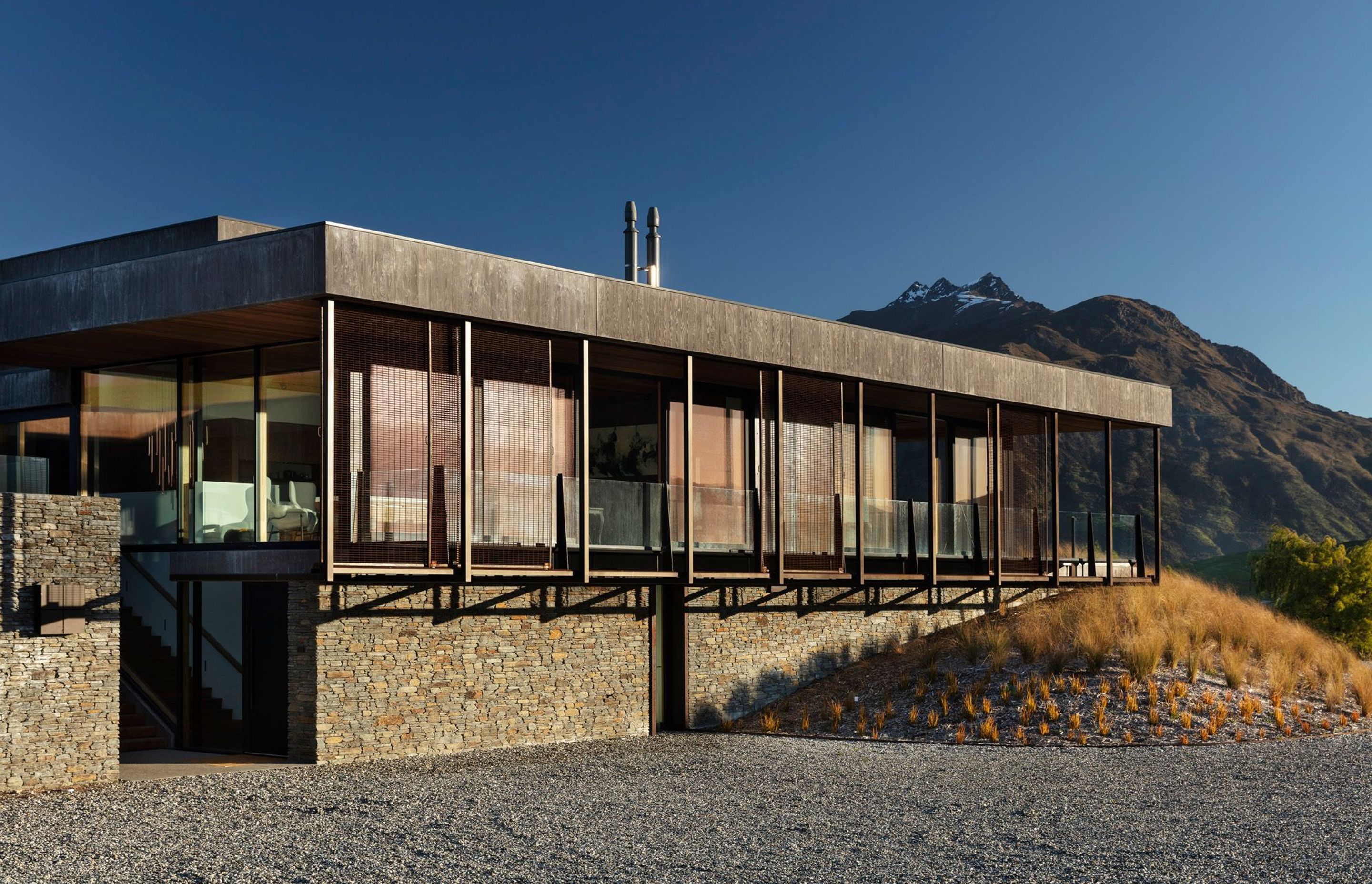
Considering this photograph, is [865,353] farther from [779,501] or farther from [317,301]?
[317,301]

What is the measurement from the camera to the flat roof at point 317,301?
13086 millimetres

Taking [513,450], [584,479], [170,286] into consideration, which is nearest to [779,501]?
[584,479]

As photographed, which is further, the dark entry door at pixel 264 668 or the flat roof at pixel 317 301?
the dark entry door at pixel 264 668

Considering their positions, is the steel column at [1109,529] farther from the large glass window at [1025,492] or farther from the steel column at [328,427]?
the steel column at [328,427]

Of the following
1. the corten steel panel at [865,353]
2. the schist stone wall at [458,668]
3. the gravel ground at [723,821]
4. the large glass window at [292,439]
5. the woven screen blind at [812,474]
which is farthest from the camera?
the corten steel panel at [865,353]

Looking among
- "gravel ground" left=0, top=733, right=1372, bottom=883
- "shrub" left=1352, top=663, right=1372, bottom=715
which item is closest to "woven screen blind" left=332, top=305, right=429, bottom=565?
"gravel ground" left=0, top=733, right=1372, bottom=883

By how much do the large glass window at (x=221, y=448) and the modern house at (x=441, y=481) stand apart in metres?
0.03

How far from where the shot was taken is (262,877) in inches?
359

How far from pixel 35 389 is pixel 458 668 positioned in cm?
634

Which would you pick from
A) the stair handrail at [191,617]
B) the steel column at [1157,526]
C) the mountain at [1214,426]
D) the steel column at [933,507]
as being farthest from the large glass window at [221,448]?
the mountain at [1214,426]

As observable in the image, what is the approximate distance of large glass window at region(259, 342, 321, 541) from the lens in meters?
14.4

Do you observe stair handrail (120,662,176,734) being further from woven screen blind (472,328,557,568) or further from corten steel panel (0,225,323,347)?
woven screen blind (472,328,557,568)

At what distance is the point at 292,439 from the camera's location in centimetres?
1475

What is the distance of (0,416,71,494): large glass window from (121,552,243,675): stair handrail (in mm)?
1250
